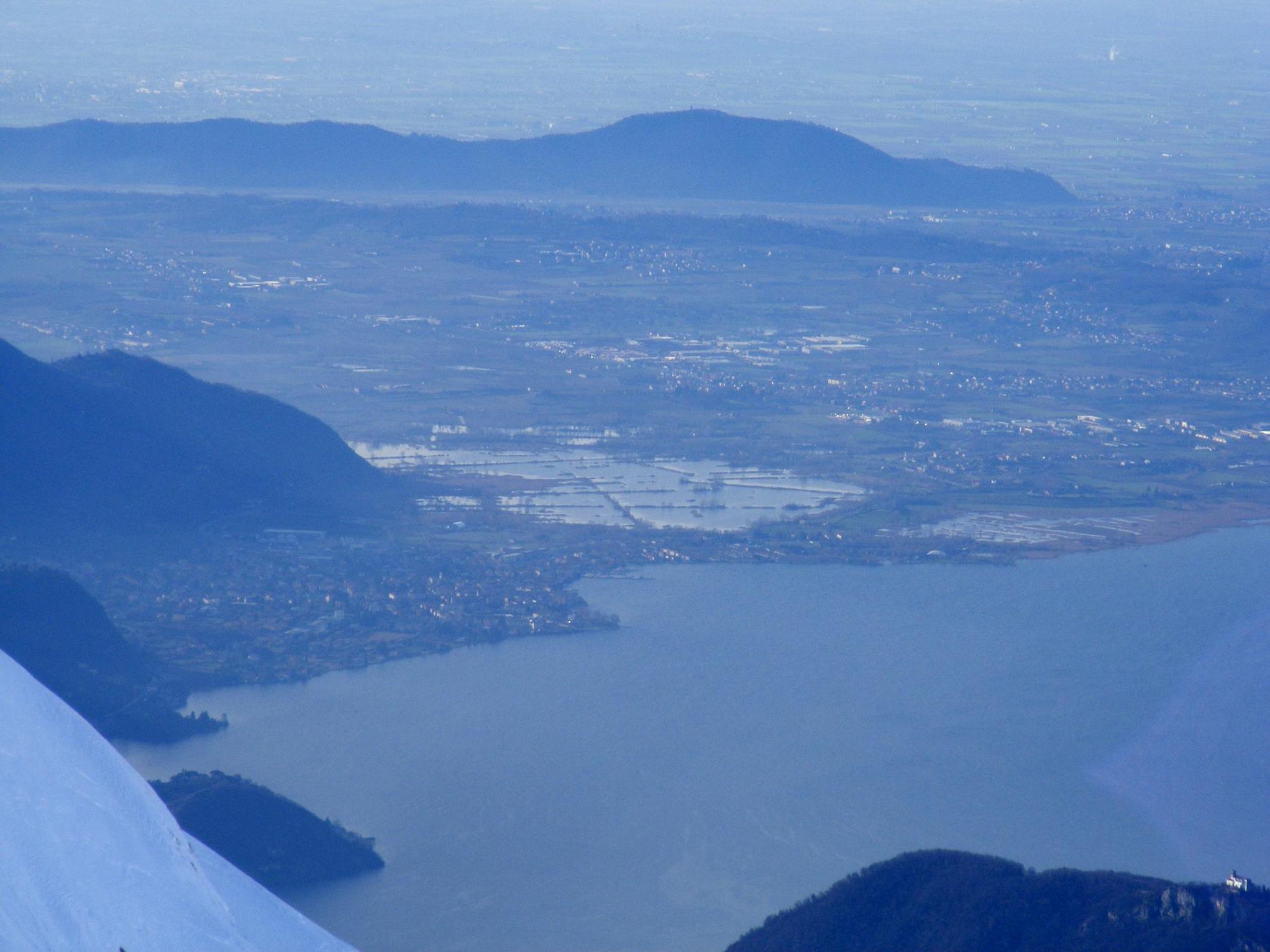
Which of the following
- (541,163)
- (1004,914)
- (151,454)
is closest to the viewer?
(1004,914)

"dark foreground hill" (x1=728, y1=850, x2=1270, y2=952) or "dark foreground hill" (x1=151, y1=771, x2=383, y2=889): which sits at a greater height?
"dark foreground hill" (x1=728, y1=850, x2=1270, y2=952)

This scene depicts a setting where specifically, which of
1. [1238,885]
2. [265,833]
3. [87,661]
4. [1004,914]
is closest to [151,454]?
[87,661]

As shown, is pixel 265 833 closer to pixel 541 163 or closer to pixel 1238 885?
pixel 1238 885

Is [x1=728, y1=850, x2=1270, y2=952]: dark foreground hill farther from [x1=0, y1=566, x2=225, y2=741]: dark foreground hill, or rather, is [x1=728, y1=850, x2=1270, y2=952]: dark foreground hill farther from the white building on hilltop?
[x1=0, y1=566, x2=225, y2=741]: dark foreground hill

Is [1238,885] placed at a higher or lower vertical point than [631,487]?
higher

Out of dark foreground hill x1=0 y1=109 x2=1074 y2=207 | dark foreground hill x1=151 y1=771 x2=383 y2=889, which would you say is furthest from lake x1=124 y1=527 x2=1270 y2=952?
dark foreground hill x1=0 y1=109 x2=1074 y2=207

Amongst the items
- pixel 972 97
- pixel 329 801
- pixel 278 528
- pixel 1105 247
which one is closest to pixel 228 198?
pixel 1105 247

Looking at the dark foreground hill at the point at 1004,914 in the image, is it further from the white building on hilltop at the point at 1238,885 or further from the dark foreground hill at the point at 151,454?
the dark foreground hill at the point at 151,454
